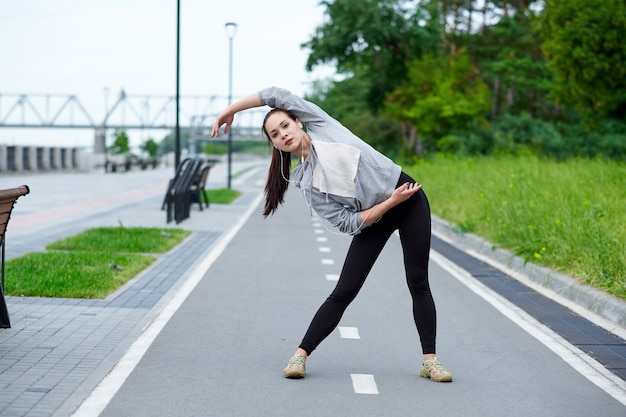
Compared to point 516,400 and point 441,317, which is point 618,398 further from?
point 441,317

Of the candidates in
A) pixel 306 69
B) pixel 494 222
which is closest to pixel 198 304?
pixel 494 222

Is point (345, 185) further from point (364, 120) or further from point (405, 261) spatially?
point (364, 120)

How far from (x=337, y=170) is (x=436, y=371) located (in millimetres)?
1423

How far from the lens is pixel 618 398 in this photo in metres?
5.54

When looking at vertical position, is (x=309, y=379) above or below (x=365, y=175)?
below

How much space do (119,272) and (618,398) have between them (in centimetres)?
639

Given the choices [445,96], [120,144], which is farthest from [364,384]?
[120,144]

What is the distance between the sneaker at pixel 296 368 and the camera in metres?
5.85

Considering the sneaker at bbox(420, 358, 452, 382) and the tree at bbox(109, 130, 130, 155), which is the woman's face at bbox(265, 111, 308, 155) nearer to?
the sneaker at bbox(420, 358, 452, 382)

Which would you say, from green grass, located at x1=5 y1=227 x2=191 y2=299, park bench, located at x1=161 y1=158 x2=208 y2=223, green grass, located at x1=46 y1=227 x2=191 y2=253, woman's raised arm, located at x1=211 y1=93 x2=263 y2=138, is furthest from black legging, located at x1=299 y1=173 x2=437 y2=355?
park bench, located at x1=161 y1=158 x2=208 y2=223

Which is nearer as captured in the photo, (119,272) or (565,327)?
(565,327)

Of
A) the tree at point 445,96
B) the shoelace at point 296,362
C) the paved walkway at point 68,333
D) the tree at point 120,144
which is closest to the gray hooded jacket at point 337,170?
the shoelace at point 296,362

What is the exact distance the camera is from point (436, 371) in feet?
19.2

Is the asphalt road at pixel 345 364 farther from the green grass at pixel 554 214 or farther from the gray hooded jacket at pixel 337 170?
the green grass at pixel 554 214
